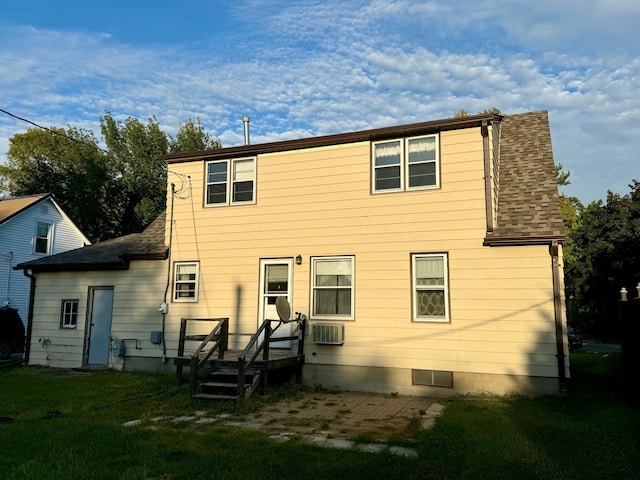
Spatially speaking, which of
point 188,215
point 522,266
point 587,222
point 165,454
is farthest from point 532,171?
point 587,222

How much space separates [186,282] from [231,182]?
2734 millimetres

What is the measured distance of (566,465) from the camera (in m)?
4.98

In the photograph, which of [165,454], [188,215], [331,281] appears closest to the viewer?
[165,454]

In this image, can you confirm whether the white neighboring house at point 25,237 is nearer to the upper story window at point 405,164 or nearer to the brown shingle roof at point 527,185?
the upper story window at point 405,164

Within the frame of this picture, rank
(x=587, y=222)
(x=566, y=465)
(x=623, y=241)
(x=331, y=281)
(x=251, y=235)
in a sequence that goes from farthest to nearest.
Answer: (x=587, y=222)
(x=623, y=241)
(x=251, y=235)
(x=331, y=281)
(x=566, y=465)

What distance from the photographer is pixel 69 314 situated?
1352cm

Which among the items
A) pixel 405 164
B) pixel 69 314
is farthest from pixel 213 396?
pixel 69 314

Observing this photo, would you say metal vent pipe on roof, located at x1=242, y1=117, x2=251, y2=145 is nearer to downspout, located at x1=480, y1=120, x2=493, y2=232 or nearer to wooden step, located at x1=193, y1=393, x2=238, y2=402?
downspout, located at x1=480, y1=120, x2=493, y2=232

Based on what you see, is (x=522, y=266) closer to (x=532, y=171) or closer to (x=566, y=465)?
(x=532, y=171)

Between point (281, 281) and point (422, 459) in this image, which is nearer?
point (422, 459)

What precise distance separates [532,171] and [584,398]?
4825 mm

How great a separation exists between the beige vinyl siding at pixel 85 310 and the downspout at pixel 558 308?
8944 millimetres

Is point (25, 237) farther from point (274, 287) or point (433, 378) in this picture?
point (433, 378)

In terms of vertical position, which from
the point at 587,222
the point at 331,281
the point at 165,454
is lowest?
the point at 165,454
